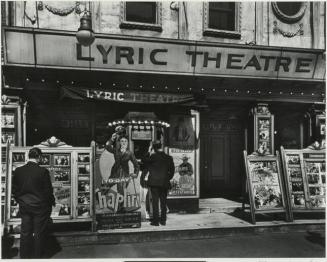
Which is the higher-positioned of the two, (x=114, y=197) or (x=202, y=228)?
(x=114, y=197)

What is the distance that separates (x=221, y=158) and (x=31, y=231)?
6.47 meters

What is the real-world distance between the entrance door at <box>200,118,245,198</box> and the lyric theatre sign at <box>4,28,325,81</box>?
6.57 feet

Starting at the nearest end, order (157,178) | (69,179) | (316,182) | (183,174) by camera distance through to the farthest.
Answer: (69,179) → (157,178) → (316,182) → (183,174)

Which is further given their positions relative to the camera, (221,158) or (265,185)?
(221,158)

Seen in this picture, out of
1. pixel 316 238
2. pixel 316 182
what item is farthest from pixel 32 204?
pixel 316 182

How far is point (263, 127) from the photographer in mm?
10312

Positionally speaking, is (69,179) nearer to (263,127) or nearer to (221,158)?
(221,158)

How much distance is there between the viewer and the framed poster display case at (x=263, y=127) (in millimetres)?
10227

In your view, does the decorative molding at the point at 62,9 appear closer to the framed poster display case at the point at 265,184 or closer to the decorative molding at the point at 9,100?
the decorative molding at the point at 9,100

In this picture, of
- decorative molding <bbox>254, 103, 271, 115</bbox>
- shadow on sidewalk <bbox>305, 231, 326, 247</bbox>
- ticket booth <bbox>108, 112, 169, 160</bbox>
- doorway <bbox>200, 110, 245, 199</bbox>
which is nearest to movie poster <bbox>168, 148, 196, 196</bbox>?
ticket booth <bbox>108, 112, 169, 160</bbox>

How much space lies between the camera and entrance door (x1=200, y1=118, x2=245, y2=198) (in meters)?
10.8

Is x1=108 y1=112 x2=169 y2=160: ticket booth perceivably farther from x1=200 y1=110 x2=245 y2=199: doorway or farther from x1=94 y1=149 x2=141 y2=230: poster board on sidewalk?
x1=200 y1=110 x2=245 y2=199: doorway

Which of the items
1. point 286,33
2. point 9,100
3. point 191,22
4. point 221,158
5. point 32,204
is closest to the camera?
point 32,204

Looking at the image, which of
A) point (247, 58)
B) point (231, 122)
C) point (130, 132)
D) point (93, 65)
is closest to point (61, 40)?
point (93, 65)
